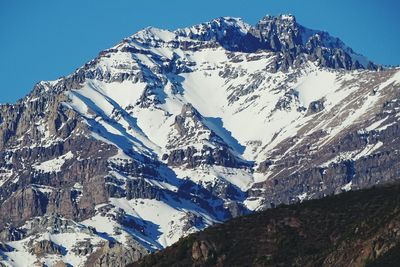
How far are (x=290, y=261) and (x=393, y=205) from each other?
13879mm

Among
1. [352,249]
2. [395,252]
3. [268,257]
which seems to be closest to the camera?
[395,252]

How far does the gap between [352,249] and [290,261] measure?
42.5ft

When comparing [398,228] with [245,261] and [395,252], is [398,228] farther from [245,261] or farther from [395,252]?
[245,261]

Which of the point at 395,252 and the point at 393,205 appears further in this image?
the point at 393,205

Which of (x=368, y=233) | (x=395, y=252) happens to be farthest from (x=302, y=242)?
(x=395, y=252)

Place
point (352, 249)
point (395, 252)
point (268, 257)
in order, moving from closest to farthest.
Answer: point (395, 252) < point (352, 249) < point (268, 257)

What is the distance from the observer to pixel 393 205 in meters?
195

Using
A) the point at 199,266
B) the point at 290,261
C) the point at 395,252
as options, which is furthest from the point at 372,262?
the point at 199,266

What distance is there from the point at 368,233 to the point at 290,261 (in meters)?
11.6

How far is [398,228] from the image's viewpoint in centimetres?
17788

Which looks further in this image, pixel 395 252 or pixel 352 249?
pixel 352 249

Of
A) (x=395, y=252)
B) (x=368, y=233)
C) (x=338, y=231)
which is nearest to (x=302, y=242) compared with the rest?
(x=338, y=231)

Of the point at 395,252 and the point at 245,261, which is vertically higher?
the point at 245,261

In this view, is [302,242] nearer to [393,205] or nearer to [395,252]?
[393,205]
